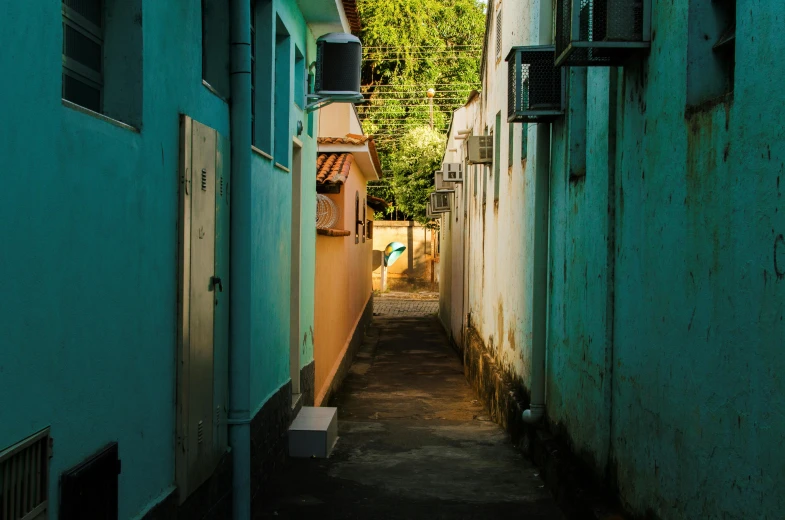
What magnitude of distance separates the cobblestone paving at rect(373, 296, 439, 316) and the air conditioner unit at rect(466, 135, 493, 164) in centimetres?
1665

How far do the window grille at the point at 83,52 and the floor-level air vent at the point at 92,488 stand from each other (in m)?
1.52

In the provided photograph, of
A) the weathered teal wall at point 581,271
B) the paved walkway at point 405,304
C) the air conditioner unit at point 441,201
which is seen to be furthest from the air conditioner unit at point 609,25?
the paved walkway at point 405,304

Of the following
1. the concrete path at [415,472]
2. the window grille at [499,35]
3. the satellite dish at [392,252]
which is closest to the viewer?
the concrete path at [415,472]

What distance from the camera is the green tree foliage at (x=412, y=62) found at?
3981cm

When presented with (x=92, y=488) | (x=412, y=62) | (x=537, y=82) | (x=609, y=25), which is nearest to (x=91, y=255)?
(x=92, y=488)

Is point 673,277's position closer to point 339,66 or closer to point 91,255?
point 91,255

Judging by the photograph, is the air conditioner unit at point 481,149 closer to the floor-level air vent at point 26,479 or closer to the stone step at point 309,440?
the stone step at point 309,440

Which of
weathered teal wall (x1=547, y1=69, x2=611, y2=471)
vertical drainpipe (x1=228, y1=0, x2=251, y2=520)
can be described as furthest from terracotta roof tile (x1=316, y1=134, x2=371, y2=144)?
vertical drainpipe (x1=228, y1=0, x2=251, y2=520)

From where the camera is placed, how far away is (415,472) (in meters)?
8.24

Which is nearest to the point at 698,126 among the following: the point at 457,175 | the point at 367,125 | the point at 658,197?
the point at 658,197

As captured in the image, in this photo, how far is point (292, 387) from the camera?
9.89 metres

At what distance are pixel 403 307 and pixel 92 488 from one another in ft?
99.7

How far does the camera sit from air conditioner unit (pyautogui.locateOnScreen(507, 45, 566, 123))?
7526mm

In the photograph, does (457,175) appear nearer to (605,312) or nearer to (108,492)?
(605,312)
